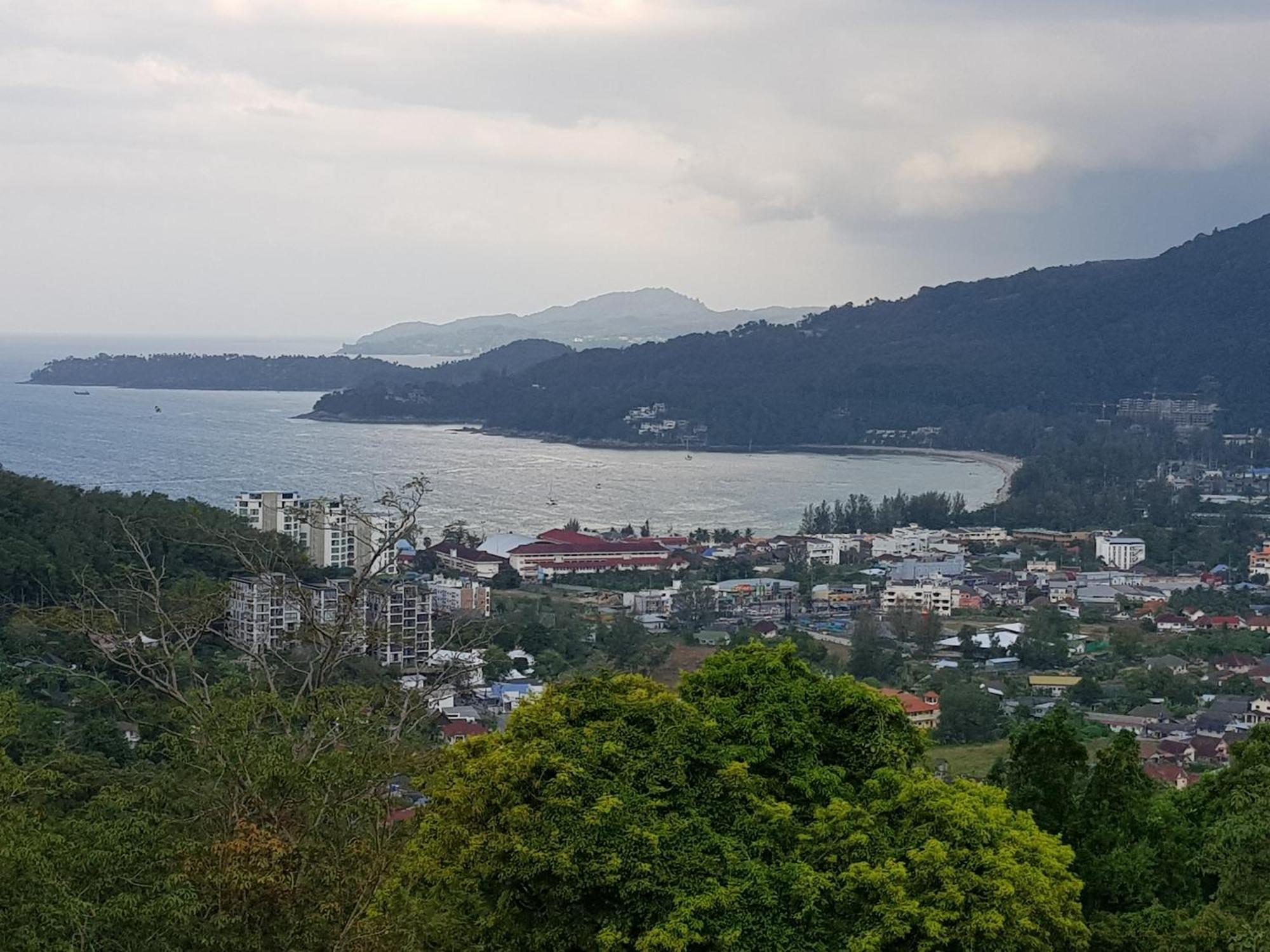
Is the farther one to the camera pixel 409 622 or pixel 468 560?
pixel 468 560

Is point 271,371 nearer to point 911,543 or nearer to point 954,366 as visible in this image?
point 954,366

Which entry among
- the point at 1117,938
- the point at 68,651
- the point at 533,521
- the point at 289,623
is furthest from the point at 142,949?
the point at 533,521

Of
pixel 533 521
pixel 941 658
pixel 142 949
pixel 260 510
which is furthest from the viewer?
pixel 533 521

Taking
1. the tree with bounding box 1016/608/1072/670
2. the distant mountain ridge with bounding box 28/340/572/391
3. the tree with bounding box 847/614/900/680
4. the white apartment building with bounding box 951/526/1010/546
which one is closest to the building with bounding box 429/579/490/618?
the tree with bounding box 847/614/900/680

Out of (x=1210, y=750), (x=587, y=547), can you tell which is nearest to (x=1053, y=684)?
(x=1210, y=750)

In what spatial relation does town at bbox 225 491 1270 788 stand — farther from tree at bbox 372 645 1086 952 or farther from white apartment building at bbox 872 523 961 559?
tree at bbox 372 645 1086 952

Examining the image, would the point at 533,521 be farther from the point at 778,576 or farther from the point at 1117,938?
the point at 1117,938

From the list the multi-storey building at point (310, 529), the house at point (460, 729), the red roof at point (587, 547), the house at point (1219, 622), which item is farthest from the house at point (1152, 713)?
the red roof at point (587, 547)
